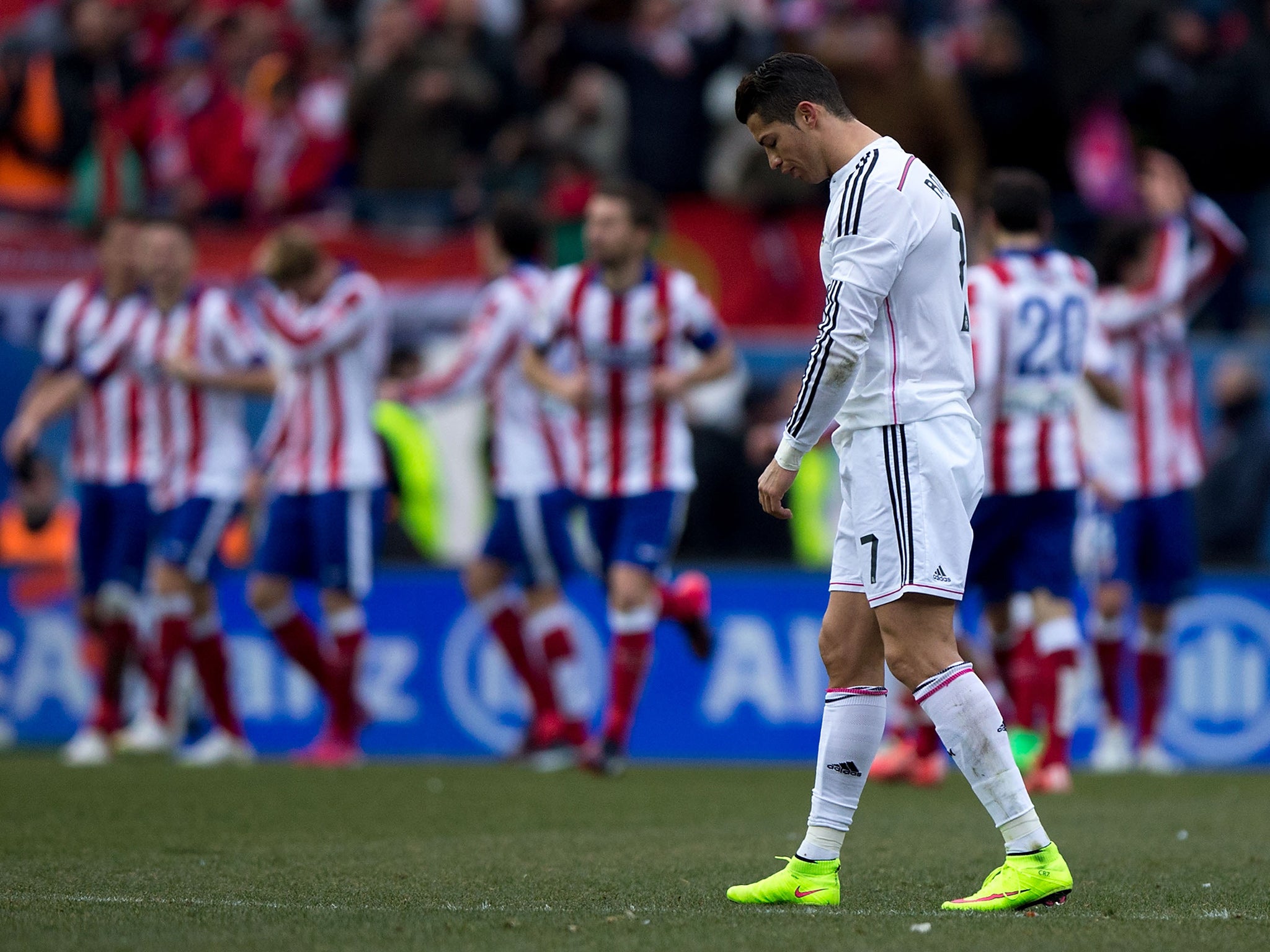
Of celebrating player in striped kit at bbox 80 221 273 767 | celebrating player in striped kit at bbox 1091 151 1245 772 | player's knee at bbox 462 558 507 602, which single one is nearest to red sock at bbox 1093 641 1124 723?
celebrating player in striped kit at bbox 1091 151 1245 772

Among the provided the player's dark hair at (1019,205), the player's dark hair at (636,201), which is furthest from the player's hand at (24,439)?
the player's dark hair at (1019,205)

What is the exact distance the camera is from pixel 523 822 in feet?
23.0

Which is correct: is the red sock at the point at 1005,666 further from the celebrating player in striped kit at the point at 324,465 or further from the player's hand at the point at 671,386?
the celebrating player in striped kit at the point at 324,465

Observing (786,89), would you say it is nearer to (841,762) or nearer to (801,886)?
(841,762)

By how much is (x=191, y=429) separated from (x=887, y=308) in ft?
20.9

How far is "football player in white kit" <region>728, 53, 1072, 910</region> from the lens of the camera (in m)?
4.67

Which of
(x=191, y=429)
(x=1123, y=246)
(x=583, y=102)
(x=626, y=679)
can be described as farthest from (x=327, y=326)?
(x=583, y=102)

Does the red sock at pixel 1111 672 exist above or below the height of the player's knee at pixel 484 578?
Answer: below

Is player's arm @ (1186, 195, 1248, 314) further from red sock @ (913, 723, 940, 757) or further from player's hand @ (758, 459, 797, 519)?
player's hand @ (758, 459, 797, 519)

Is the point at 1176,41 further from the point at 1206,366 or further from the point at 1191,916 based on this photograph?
the point at 1191,916

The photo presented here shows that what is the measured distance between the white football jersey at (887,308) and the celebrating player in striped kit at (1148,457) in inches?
218

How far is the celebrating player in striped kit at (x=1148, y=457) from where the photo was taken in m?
10.1

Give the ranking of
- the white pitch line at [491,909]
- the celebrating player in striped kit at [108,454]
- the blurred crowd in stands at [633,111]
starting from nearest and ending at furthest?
the white pitch line at [491,909] → the celebrating player in striped kit at [108,454] → the blurred crowd in stands at [633,111]

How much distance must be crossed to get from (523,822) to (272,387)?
373 cm
